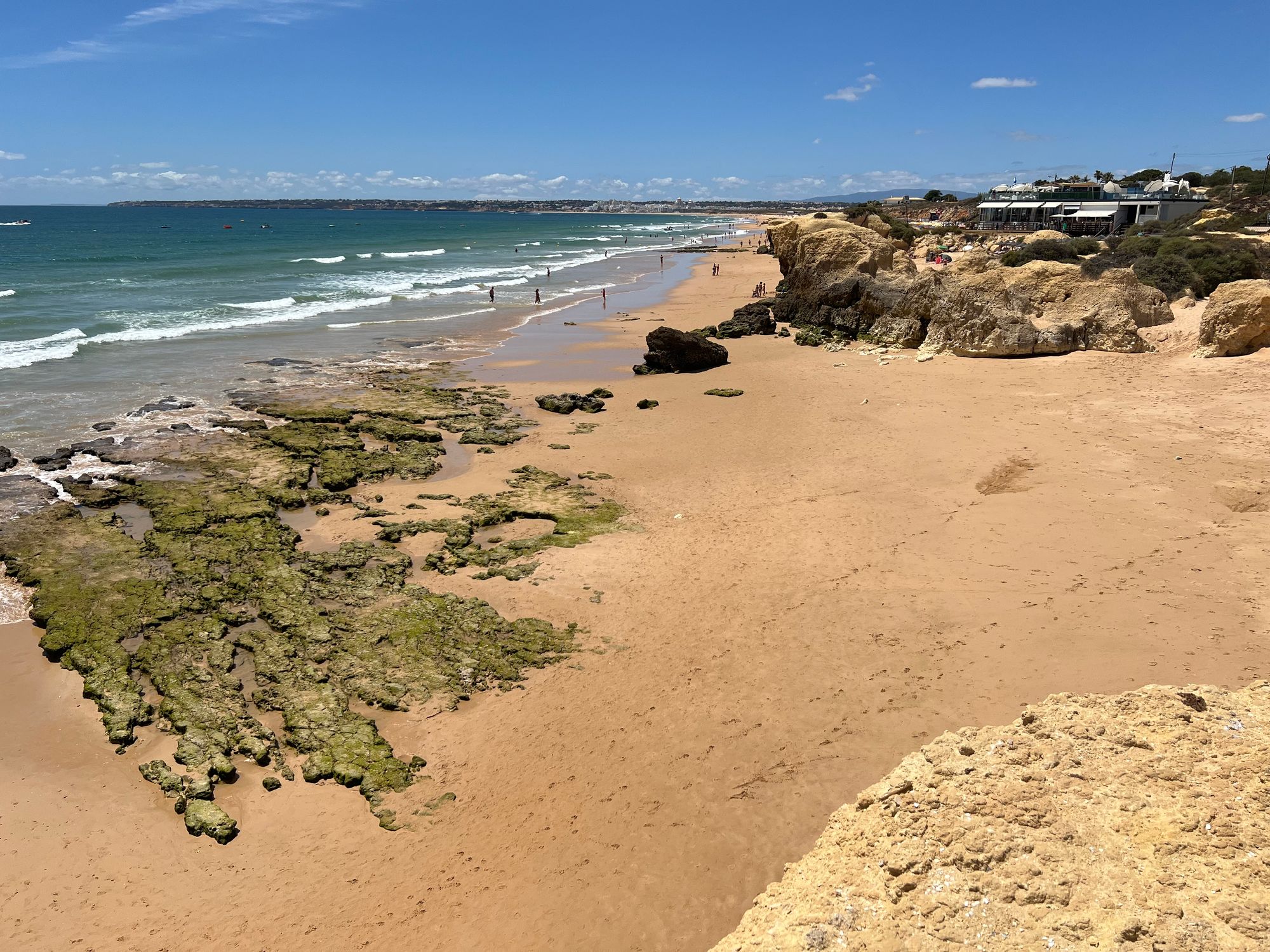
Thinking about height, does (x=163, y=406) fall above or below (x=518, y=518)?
above

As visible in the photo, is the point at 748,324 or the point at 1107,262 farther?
the point at 748,324

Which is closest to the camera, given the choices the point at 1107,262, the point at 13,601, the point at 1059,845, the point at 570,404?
the point at 1059,845

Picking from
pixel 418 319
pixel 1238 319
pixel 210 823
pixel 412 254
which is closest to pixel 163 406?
pixel 418 319

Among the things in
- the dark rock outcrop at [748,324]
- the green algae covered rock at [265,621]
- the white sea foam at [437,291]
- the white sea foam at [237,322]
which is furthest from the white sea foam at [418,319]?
the green algae covered rock at [265,621]

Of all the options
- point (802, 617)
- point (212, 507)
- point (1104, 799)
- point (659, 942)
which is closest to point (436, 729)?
point (659, 942)

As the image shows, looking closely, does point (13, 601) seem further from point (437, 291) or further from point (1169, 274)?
point (437, 291)

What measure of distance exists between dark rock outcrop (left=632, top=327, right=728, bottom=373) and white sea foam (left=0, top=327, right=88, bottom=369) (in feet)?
65.3

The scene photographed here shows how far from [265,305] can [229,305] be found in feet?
5.97

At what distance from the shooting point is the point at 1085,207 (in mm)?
55906

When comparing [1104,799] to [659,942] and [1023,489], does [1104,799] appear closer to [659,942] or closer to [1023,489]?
[659,942]

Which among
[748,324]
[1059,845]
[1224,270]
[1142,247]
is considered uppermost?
[1142,247]

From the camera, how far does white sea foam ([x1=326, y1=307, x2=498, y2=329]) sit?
33.7 metres

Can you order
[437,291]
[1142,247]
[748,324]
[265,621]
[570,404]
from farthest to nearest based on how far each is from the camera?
[437,291], [1142,247], [748,324], [570,404], [265,621]

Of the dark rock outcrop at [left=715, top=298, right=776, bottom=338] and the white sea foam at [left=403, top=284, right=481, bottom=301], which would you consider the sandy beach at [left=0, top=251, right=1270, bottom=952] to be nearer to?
the dark rock outcrop at [left=715, top=298, right=776, bottom=338]
